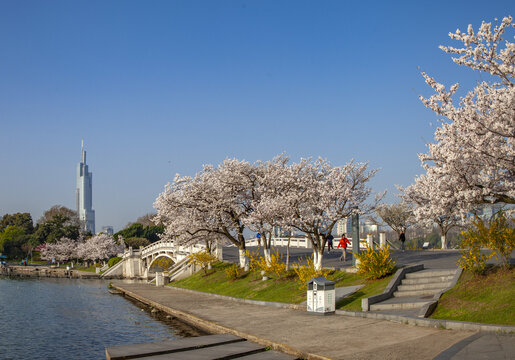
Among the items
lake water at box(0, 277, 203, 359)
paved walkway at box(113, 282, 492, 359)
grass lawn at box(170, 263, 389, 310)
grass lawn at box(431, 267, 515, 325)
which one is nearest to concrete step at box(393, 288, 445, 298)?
grass lawn at box(170, 263, 389, 310)

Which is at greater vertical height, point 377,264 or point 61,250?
point 377,264

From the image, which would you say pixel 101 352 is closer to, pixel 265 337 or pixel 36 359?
pixel 36 359

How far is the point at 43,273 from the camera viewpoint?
3880 inches

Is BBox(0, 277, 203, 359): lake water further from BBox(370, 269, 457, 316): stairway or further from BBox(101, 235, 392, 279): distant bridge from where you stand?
BBox(101, 235, 392, 279): distant bridge

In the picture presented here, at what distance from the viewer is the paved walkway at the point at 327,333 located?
1378cm

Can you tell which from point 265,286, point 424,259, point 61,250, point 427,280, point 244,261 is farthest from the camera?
point 61,250

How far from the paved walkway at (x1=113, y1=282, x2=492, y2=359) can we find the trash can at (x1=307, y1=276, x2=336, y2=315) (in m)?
0.48

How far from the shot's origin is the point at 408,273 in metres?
23.8

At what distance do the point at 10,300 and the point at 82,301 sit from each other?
706 cm

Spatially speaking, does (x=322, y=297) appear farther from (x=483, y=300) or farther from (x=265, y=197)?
(x=265, y=197)

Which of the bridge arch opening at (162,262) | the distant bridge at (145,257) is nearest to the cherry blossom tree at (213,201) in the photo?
the distant bridge at (145,257)

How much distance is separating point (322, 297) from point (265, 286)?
10.8 meters

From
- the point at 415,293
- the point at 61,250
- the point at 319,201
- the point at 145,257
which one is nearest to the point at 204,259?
the point at 319,201

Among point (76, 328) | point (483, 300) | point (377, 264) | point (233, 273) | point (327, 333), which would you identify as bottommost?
point (76, 328)
